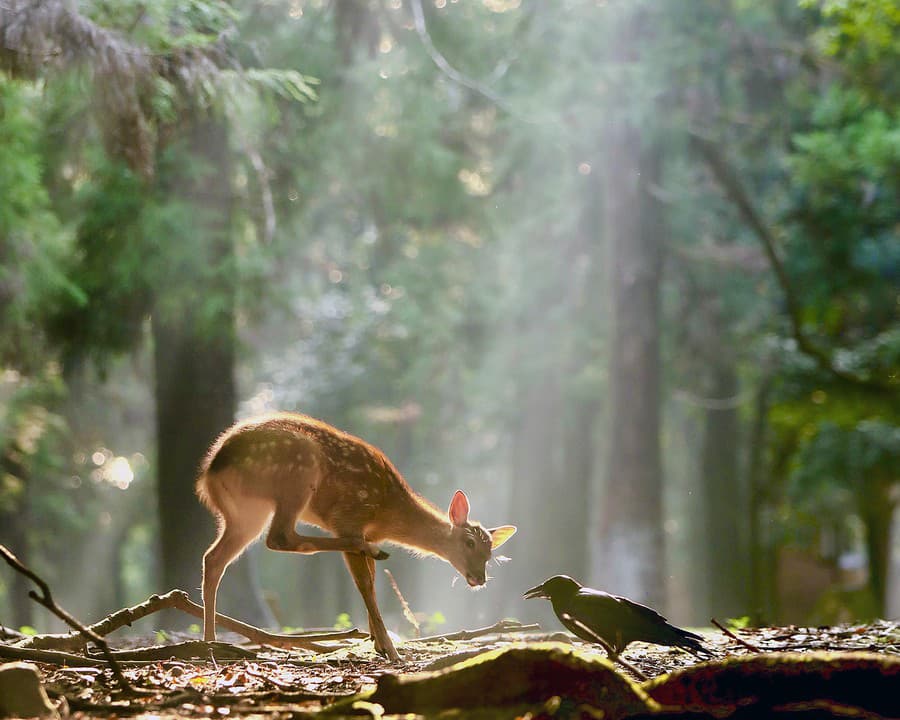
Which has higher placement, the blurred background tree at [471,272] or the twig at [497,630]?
the blurred background tree at [471,272]

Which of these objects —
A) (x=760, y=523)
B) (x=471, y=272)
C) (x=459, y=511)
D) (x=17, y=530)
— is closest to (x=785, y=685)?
(x=459, y=511)

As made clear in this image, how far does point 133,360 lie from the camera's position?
15.8 meters

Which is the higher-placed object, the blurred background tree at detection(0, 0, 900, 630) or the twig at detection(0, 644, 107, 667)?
the blurred background tree at detection(0, 0, 900, 630)

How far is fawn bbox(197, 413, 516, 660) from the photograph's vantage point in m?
6.80

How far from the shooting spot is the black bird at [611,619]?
561 centimetres

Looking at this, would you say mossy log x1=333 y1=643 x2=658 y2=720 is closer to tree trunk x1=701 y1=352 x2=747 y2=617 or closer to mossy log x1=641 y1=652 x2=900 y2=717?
mossy log x1=641 y1=652 x2=900 y2=717

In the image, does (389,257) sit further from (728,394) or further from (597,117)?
(728,394)

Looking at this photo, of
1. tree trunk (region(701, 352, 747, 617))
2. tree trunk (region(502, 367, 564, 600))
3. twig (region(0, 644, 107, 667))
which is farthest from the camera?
tree trunk (region(502, 367, 564, 600))

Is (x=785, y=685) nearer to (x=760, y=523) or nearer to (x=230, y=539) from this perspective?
(x=230, y=539)

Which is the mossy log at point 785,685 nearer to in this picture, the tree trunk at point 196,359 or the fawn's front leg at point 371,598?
the fawn's front leg at point 371,598

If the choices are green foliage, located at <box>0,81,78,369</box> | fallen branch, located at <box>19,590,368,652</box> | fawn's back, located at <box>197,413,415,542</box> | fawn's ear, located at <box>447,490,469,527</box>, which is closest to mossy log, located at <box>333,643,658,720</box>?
fallen branch, located at <box>19,590,368,652</box>

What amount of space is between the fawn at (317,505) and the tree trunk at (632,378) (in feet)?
41.0

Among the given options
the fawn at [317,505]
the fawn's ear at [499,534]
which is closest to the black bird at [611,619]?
the fawn at [317,505]

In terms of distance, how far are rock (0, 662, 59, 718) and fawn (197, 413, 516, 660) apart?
7.09 ft
